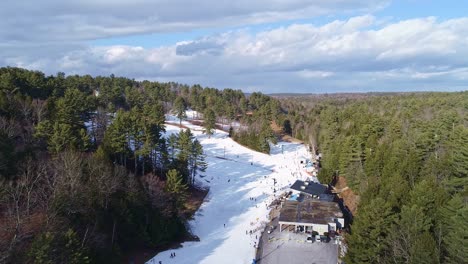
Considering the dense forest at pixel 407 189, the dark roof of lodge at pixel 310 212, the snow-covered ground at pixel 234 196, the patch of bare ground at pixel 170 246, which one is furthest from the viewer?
the dark roof of lodge at pixel 310 212

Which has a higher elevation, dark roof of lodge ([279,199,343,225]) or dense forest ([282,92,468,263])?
dense forest ([282,92,468,263])

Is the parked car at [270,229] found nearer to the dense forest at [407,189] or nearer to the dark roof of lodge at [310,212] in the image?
the dark roof of lodge at [310,212]

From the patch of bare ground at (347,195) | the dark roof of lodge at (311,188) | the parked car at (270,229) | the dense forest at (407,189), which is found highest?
the dense forest at (407,189)

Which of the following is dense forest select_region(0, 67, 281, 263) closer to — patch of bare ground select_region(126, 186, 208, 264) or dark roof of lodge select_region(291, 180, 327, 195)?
patch of bare ground select_region(126, 186, 208, 264)

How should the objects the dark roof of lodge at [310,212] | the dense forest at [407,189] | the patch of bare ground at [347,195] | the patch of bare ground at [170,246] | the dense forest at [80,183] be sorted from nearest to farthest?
the dense forest at [80,183], the dense forest at [407,189], the patch of bare ground at [170,246], the dark roof of lodge at [310,212], the patch of bare ground at [347,195]

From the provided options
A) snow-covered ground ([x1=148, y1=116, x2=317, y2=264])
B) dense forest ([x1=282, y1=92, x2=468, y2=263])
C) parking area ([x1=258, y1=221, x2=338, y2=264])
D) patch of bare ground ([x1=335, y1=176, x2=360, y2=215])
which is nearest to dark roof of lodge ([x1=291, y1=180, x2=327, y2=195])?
patch of bare ground ([x1=335, y1=176, x2=360, y2=215])

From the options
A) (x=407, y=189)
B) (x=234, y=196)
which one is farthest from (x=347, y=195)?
(x=407, y=189)

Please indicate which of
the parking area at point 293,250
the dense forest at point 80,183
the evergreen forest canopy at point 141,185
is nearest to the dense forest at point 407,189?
the evergreen forest canopy at point 141,185

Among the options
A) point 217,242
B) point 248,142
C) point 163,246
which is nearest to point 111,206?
point 163,246
